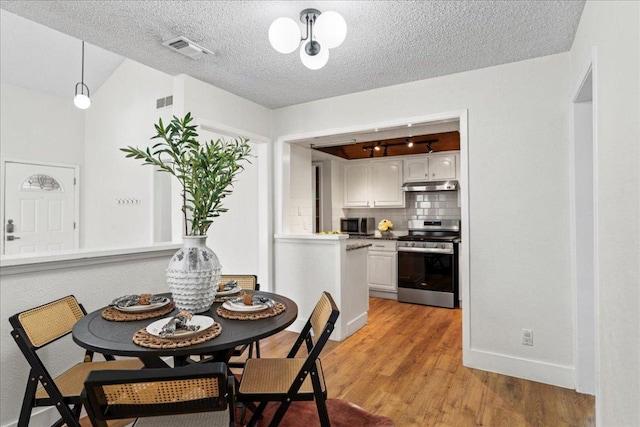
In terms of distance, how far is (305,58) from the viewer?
6.84ft

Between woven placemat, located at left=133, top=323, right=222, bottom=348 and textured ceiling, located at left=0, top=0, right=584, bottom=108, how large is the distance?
180 centimetres

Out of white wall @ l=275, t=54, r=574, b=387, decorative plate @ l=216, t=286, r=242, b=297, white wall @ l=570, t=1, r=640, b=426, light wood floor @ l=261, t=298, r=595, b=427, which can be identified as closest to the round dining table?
decorative plate @ l=216, t=286, r=242, b=297

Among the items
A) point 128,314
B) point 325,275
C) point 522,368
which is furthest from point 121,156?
point 522,368

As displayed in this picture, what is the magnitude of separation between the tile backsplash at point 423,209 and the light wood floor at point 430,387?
2307 millimetres

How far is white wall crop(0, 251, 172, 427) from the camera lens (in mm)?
1933

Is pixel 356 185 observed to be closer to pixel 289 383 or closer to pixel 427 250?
pixel 427 250

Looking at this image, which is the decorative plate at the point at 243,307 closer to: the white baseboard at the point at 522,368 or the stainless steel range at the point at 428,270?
the white baseboard at the point at 522,368

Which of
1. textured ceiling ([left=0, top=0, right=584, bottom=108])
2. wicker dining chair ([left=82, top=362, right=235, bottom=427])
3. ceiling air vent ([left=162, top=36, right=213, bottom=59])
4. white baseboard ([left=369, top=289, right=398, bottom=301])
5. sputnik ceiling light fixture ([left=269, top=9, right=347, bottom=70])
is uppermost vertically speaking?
textured ceiling ([left=0, top=0, right=584, bottom=108])

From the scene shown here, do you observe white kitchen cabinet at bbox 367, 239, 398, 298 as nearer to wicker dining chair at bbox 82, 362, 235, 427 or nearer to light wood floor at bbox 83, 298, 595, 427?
light wood floor at bbox 83, 298, 595, 427

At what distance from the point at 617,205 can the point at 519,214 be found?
4.60ft

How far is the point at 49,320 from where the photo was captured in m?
1.77

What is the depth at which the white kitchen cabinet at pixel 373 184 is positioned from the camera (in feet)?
19.1

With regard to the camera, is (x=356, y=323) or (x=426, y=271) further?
(x=426, y=271)

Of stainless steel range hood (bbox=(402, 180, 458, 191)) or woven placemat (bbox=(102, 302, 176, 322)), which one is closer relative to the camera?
woven placemat (bbox=(102, 302, 176, 322))
